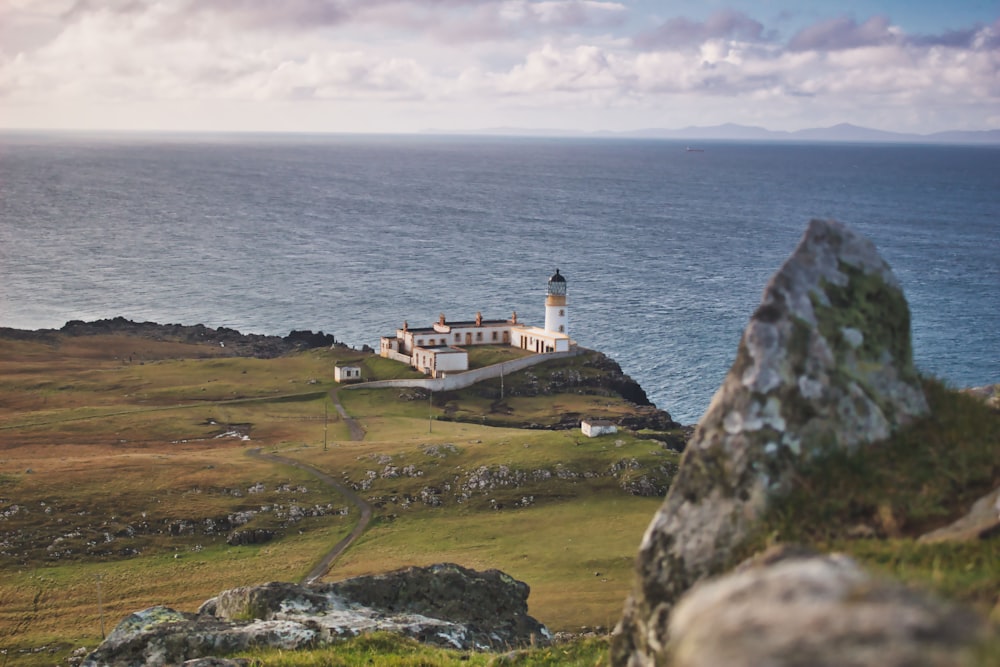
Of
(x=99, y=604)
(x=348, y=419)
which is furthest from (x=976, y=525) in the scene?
(x=348, y=419)

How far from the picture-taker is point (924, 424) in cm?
1294

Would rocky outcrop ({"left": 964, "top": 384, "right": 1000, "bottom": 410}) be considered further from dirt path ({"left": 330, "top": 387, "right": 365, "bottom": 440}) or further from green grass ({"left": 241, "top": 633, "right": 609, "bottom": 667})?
dirt path ({"left": 330, "top": 387, "right": 365, "bottom": 440})

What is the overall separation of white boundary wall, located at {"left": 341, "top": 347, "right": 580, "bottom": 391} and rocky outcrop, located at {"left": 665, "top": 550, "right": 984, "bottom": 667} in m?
93.2

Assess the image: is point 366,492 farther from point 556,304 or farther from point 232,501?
point 556,304

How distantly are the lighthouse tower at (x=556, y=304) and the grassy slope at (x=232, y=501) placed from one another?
1747 cm

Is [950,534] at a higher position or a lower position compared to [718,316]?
higher

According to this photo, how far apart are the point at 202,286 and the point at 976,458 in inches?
6691

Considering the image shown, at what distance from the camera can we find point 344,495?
69.6 m

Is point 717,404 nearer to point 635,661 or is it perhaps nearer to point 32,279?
point 635,661

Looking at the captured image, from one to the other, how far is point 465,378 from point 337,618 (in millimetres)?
76801

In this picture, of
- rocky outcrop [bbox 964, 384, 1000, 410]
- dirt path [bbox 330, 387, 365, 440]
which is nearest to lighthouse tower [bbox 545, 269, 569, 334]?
dirt path [bbox 330, 387, 365, 440]

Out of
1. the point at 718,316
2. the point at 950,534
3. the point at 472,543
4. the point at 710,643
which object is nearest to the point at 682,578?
the point at 950,534

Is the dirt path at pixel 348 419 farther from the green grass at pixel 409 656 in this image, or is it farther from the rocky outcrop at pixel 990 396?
the rocky outcrop at pixel 990 396

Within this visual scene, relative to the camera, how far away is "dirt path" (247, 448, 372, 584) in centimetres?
5738
